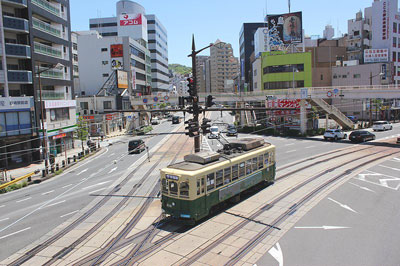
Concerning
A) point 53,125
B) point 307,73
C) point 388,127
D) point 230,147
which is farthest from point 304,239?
point 307,73

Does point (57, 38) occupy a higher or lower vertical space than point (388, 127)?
higher

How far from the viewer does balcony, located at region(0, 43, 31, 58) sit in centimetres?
3633

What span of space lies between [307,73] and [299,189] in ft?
178

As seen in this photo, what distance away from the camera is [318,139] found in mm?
45969

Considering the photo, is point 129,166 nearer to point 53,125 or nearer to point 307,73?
point 53,125

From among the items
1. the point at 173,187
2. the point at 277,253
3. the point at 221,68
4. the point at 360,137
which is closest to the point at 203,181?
the point at 173,187

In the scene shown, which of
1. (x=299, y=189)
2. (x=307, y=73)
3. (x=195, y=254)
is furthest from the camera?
(x=307, y=73)

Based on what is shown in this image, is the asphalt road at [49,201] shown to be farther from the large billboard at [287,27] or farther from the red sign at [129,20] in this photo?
the red sign at [129,20]

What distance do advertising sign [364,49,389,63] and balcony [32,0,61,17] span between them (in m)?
Result: 65.6

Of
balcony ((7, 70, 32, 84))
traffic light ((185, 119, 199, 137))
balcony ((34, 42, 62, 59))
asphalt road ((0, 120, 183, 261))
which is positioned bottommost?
asphalt road ((0, 120, 183, 261))

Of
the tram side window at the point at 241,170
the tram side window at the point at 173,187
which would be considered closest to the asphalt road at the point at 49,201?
the tram side window at the point at 173,187

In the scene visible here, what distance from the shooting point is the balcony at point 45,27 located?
40.4 m

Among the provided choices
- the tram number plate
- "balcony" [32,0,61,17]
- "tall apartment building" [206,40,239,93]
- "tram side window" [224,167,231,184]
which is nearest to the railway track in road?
the tram number plate

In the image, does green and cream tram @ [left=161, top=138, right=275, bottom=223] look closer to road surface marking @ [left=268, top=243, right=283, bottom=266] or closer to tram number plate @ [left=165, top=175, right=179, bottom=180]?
tram number plate @ [left=165, top=175, right=179, bottom=180]
